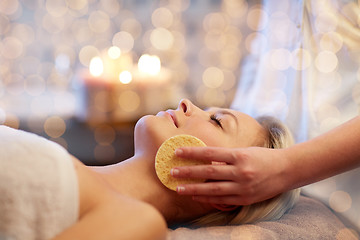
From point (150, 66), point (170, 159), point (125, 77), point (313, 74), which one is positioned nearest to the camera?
point (170, 159)

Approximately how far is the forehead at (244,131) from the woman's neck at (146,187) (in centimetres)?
25

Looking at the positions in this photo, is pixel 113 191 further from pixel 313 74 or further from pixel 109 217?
pixel 313 74

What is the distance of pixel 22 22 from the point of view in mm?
3102

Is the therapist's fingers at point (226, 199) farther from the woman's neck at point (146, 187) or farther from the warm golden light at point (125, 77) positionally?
the warm golden light at point (125, 77)

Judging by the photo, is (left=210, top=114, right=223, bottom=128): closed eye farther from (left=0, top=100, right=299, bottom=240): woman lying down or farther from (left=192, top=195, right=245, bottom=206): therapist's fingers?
(left=192, top=195, right=245, bottom=206): therapist's fingers

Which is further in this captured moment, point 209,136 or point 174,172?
point 209,136

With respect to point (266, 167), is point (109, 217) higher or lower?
lower

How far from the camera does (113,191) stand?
0.96m

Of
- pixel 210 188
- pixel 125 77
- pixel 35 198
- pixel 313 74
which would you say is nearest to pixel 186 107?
pixel 210 188

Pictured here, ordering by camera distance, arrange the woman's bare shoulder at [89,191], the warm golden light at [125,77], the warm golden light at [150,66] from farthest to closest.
Answer: the warm golden light at [150,66] < the warm golden light at [125,77] < the woman's bare shoulder at [89,191]

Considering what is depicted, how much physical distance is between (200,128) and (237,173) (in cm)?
24

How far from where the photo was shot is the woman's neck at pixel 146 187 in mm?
1101

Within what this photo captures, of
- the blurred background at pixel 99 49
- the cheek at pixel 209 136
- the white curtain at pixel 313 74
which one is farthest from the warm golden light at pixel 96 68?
the cheek at pixel 209 136

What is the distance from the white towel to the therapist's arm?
30 centimetres
